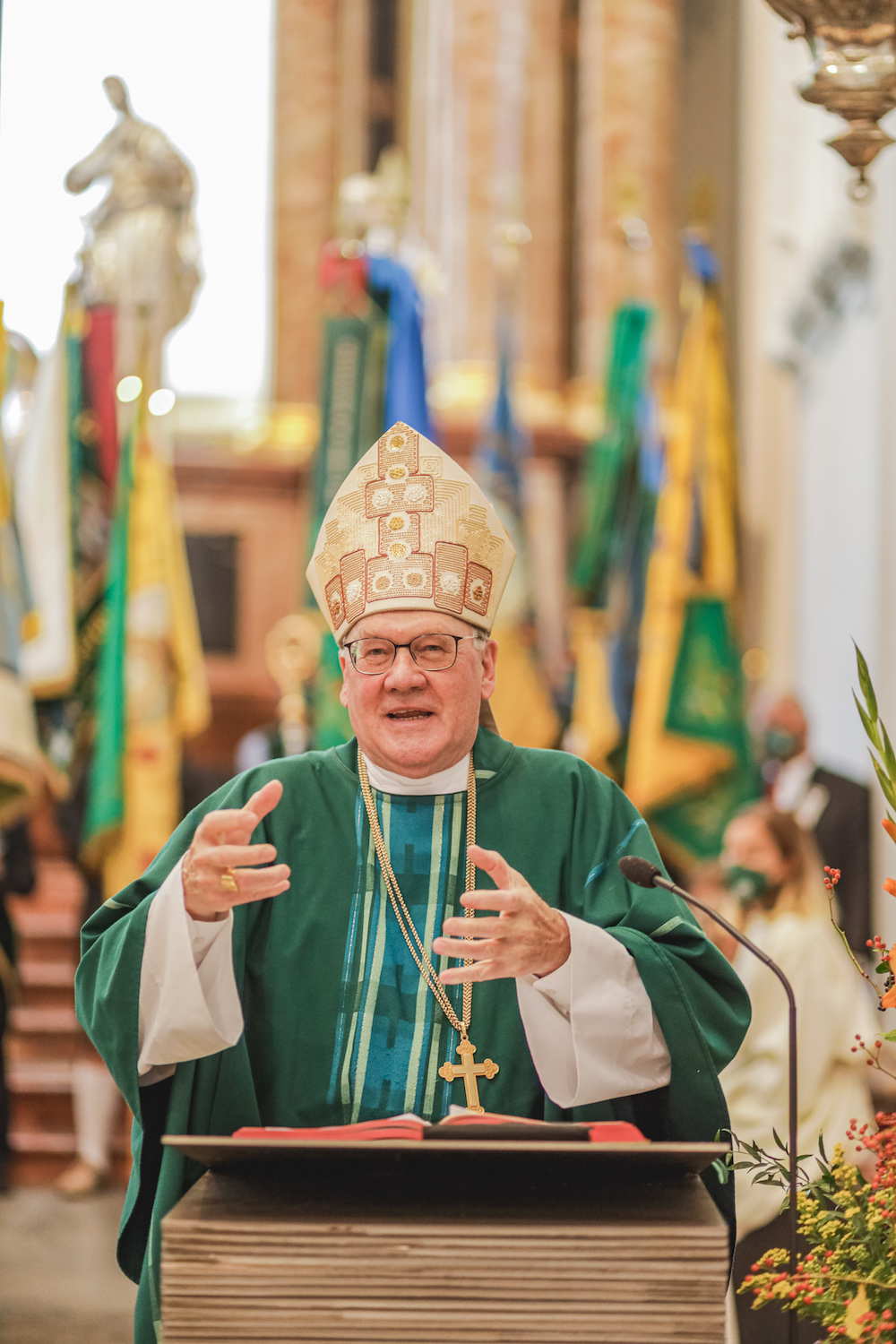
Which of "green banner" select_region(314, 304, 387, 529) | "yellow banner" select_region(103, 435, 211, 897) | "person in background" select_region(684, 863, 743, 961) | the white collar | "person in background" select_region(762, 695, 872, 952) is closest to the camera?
the white collar

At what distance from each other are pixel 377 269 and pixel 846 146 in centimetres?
513

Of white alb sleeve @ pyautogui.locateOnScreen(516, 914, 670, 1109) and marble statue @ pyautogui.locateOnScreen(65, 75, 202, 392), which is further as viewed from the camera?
marble statue @ pyautogui.locateOnScreen(65, 75, 202, 392)

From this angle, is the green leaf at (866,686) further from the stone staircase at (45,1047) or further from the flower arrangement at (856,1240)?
the stone staircase at (45,1047)

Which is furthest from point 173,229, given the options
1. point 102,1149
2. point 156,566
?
point 102,1149

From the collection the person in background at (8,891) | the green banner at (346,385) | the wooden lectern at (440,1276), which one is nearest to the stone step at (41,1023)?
the person in background at (8,891)

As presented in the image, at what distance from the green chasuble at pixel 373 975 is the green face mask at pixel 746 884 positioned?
2116mm

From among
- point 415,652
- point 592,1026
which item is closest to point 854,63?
point 415,652

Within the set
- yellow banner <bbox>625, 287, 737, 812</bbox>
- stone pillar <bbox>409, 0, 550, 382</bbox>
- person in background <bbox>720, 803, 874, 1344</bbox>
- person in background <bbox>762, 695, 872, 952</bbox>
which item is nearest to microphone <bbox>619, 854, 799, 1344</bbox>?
person in background <bbox>720, 803, 874, 1344</bbox>

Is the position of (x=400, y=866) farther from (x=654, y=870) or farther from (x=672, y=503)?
(x=672, y=503)

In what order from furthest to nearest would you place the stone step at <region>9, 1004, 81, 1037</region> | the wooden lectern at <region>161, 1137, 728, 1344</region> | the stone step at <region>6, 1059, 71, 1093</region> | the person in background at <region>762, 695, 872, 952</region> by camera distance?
1. the stone step at <region>9, 1004, 81, 1037</region>
2. the stone step at <region>6, 1059, 71, 1093</region>
3. the person in background at <region>762, 695, 872, 952</region>
4. the wooden lectern at <region>161, 1137, 728, 1344</region>

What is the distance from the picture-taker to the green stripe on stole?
2.39 metres

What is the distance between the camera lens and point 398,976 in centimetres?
247

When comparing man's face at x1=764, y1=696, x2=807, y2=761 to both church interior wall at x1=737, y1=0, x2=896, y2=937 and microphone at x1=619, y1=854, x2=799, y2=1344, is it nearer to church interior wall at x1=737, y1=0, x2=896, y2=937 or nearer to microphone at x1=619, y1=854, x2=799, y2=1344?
church interior wall at x1=737, y1=0, x2=896, y2=937

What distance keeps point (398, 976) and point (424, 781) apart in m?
0.29
